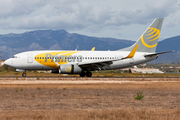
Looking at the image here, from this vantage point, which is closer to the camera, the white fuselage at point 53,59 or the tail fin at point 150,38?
the white fuselage at point 53,59

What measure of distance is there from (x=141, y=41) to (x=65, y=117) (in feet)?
118

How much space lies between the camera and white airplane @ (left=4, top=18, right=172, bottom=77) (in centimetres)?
4250

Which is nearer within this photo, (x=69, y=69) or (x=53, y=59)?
(x=69, y=69)

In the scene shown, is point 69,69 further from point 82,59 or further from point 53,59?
point 82,59

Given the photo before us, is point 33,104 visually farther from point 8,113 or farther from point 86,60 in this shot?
point 86,60

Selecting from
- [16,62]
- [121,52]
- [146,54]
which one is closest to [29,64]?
[16,62]

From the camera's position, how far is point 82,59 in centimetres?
4431

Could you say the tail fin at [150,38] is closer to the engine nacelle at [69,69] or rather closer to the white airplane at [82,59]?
the white airplane at [82,59]

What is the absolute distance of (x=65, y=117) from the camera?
513 inches

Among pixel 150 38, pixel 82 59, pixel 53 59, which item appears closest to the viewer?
pixel 53 59

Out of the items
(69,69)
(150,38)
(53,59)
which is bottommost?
(69,69)

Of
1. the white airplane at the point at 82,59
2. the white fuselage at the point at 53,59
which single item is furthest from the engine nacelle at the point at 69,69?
the white fuselage at the point at 53,59

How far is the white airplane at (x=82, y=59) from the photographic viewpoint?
42500mm

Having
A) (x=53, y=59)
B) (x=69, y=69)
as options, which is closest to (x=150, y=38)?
(x=69, y=69)
